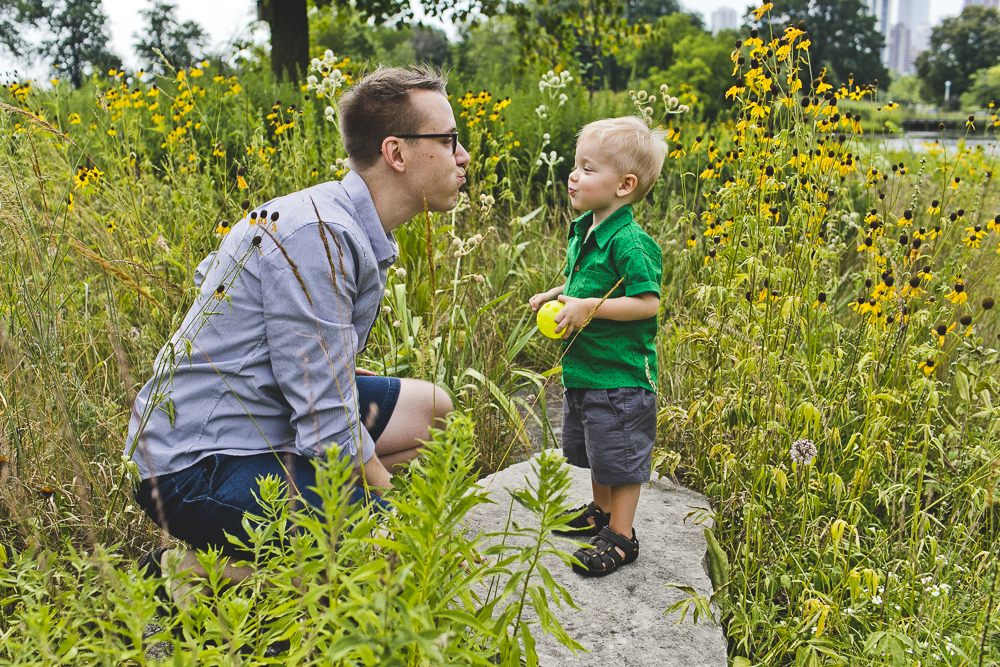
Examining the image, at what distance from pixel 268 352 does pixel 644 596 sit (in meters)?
1.29

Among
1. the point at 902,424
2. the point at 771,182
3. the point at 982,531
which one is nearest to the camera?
the point at 771,182

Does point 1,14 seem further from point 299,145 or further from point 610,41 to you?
point 299,145

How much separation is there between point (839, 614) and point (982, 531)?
120 cm

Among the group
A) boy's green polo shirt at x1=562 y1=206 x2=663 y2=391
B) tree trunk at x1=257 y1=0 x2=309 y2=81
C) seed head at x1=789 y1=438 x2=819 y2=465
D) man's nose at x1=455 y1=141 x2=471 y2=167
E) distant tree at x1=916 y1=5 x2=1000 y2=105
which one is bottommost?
seed head at x1=789 y1=438 x2=819 y2=465

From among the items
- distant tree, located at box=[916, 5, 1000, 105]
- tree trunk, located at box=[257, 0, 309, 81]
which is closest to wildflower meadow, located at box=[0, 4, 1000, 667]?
tree trunk, located at box=[257, 0, 309, 81]

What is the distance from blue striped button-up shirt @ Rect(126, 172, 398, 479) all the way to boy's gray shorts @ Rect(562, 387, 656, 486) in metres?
0.78

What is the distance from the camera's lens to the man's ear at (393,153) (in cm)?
211

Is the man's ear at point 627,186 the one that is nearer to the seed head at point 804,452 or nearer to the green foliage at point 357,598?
the seed head at point 804,452

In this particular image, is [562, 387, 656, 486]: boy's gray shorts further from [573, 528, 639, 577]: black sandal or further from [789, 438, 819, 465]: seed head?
[789, 438, 819, 465]: seed head

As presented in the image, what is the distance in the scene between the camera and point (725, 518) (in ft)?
8.52

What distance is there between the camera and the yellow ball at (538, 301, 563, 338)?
7.20 ft

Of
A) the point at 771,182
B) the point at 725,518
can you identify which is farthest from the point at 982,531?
the point at 771,182

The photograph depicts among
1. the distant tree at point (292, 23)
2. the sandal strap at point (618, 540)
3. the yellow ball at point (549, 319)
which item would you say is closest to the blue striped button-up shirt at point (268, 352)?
the yellow ball at point (549, 319)

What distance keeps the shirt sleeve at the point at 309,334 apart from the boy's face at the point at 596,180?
87 centimetres
